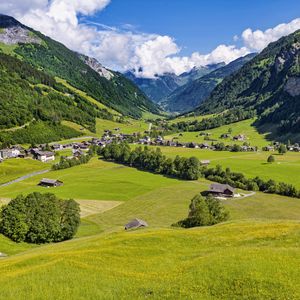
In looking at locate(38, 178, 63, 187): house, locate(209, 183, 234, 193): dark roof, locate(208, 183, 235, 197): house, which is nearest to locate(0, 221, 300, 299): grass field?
locate(208, 183, 235, 197): house

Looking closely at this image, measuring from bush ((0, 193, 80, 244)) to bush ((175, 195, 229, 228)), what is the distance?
→ 2969cm

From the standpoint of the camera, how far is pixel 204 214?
9106 centimetres

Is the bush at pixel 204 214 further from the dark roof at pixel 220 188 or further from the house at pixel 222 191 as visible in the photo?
the dark roof at pixel 220 188

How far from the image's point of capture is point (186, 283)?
35344 mm

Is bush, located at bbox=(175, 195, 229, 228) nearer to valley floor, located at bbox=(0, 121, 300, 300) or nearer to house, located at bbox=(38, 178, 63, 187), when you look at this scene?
valley floor, located at bbox=(0, 121, 300, 300)

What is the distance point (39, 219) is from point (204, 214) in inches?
1628

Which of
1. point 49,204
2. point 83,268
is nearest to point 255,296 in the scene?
point 83,268

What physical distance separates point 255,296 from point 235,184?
149493 mm

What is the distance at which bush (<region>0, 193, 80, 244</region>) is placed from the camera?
96.6 m

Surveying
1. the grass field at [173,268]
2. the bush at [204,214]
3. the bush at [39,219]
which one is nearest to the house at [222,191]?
the bush at [204,214]

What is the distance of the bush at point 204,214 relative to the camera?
296 ft

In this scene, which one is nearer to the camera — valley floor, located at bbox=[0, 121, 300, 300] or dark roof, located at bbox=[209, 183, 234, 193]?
valley floor, located at bbox=[0, 121, 300, 300]

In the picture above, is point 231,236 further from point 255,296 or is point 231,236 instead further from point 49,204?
point 49,204

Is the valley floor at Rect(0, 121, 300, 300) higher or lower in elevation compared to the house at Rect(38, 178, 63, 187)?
higher
